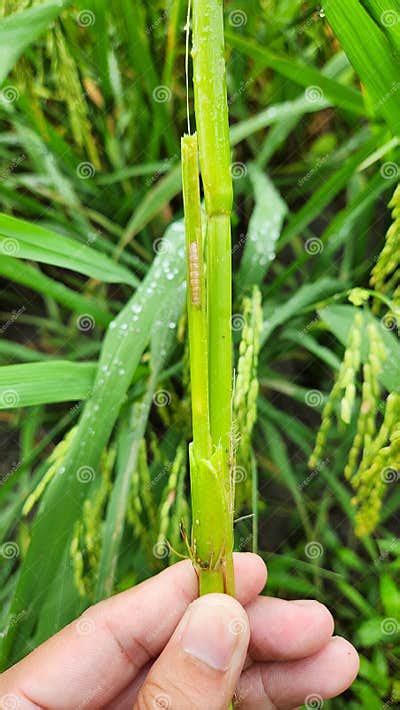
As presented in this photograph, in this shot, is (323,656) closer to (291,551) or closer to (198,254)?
(291,551)

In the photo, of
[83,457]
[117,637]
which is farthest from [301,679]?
[83,457]

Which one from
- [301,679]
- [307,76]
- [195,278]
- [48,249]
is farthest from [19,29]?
[301,679]

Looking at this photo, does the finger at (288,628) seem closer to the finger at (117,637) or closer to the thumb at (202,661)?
the finger at (117,637)

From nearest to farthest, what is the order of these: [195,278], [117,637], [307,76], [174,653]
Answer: [195,278] < [174,653] < [117,637] < [307,76]

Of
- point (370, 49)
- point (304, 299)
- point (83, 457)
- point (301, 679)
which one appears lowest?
point (301, 679)

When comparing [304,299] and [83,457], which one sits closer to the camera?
[83,457]

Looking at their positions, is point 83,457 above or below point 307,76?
below

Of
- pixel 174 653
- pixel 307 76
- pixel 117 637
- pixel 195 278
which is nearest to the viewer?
pixel 195 278

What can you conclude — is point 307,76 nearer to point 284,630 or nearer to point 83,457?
point 83,457
